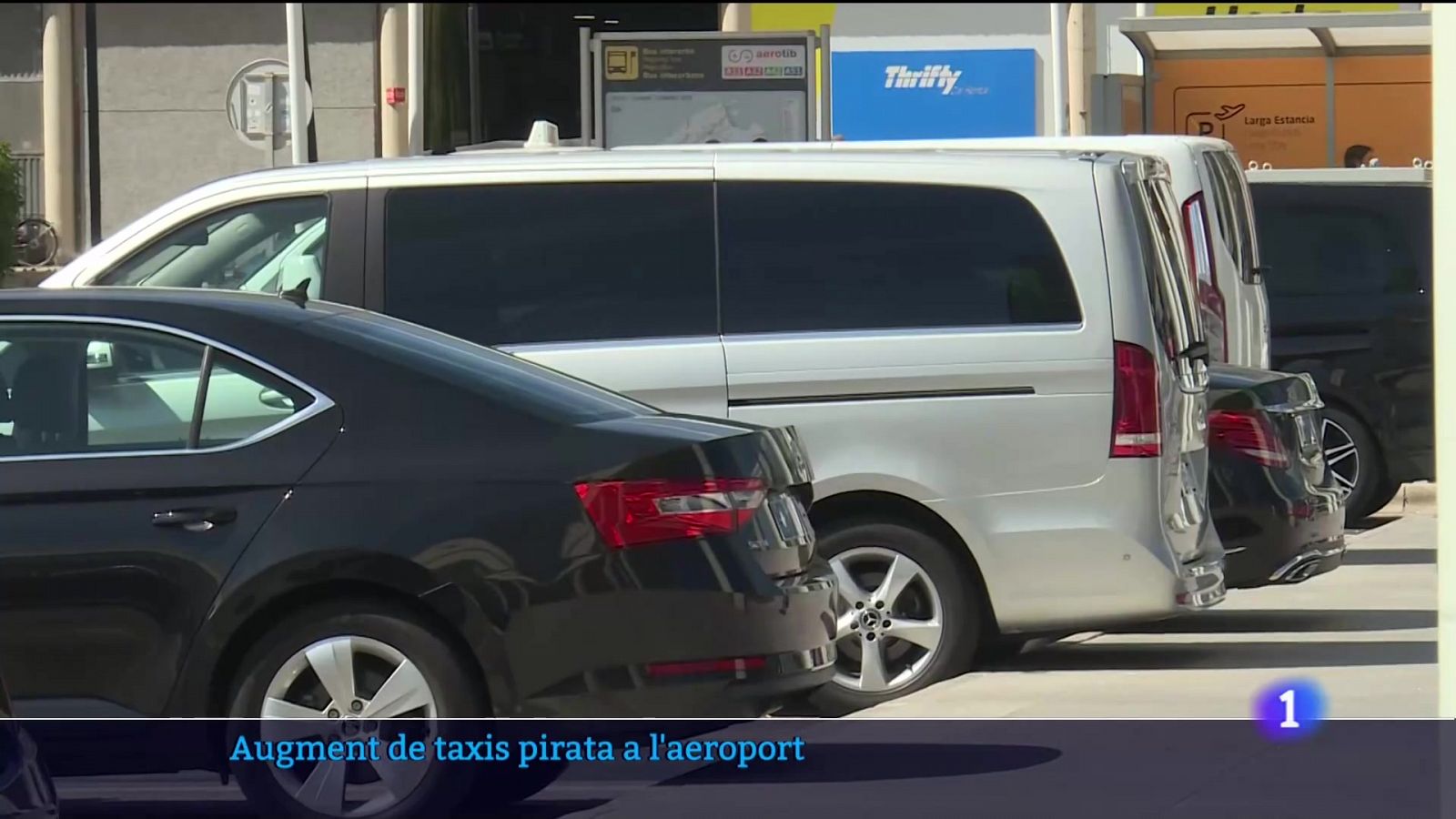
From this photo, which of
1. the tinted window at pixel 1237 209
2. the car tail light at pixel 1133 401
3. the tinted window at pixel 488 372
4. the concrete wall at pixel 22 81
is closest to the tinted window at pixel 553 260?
the car tail light at pixel 1133 401

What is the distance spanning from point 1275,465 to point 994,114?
16.3 meters

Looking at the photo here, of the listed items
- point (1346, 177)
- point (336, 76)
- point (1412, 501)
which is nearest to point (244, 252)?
point (1346, 177)

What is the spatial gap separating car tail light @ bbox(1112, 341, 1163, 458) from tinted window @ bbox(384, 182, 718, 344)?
4.62 ft

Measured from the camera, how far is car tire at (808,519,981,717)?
777 centimetres

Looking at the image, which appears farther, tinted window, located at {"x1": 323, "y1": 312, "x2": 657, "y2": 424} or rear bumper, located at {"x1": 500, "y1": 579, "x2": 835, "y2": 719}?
tinted window, located at {"x1": 323, "y1": 312, "x2": 657, "y2": 424}

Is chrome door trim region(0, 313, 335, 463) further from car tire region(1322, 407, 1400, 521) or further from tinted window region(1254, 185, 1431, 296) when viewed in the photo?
car tire region(1322, 407, 1400, 521)

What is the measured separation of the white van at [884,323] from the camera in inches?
302

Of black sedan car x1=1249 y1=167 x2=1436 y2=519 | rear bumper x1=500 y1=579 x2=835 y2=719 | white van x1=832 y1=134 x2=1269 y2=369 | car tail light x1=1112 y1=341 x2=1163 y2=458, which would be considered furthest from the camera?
black sedan car x1=1249 y1=167 x2=1436 y2=519

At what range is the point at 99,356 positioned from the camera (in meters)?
5.71

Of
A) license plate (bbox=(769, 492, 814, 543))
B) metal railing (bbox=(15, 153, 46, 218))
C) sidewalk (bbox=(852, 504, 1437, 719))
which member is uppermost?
metal railing (bbox=(15, 153, 46, 218))

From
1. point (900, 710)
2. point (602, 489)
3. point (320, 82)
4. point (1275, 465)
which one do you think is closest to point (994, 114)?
point (320, 82)

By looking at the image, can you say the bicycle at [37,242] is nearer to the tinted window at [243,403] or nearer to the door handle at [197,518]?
the tinted window at [243,403]

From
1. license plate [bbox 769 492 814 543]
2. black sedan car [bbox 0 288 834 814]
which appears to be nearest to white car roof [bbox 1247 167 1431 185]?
license plate [bbox 769 492 814 543]

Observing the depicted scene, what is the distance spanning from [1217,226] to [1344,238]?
2289mm
